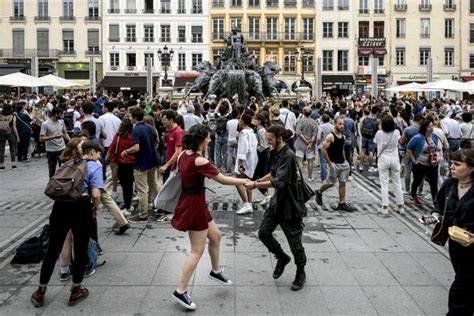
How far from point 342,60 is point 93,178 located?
52695mm

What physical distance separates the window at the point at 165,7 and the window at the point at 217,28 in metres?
4.33

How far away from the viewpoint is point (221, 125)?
14.4 m

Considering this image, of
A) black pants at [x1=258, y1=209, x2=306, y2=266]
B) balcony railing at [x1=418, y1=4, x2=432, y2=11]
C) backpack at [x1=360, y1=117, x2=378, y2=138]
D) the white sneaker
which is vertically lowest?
the white sneaker

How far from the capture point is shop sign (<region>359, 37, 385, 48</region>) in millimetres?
55750

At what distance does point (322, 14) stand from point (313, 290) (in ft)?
175

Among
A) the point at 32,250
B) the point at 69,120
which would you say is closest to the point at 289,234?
the point at 32,250

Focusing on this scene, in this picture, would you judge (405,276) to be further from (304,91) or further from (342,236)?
(304,91)

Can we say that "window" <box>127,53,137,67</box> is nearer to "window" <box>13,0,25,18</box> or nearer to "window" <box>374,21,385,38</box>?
"window" <box>13,0,25,18</box>

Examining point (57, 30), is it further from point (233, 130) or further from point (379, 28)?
point (233, 130)

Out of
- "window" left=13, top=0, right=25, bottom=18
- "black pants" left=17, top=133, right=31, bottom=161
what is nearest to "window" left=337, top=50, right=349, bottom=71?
"window" left=13, top=0, right=25, bottom=18

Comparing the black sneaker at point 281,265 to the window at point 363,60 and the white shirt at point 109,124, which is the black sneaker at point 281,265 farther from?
the window at point 363,60

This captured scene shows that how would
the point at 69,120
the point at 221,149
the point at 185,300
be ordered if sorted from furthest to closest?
1. the point at 69,120
2. the point at 221,149
3. the point at 185,300

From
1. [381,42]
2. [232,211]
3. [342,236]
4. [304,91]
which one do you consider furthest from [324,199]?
[381,42]

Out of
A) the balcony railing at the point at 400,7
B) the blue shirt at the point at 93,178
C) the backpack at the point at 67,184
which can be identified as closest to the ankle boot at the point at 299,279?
the blue shirt at the point at 93,178
